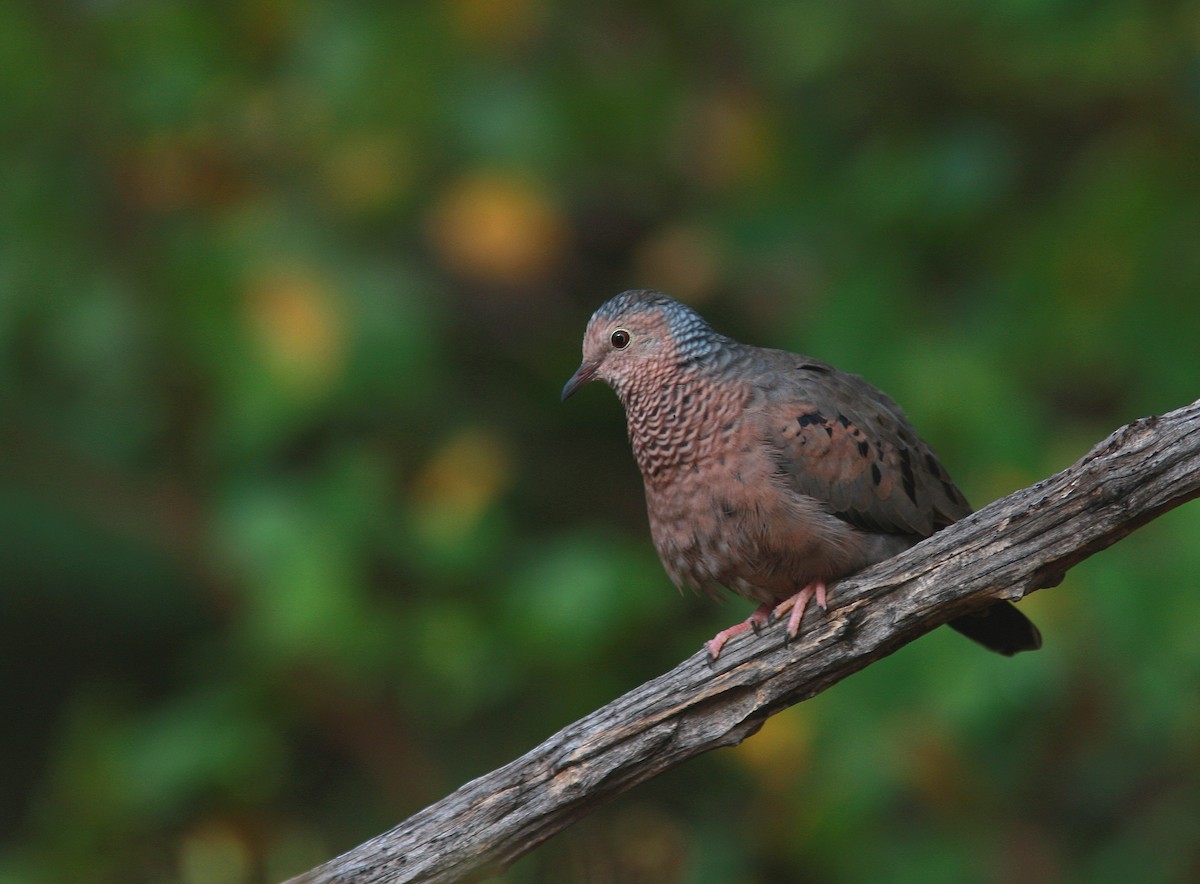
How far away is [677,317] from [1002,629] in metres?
1.25

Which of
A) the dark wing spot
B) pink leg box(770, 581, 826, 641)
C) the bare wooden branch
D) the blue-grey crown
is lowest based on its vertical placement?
the bare wooden branch

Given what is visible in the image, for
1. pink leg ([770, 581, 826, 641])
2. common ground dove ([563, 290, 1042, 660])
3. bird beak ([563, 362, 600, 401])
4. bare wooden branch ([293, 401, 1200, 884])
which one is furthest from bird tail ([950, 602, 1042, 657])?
bird beak ([563, 362, 600, 401])

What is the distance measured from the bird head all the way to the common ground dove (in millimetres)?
11

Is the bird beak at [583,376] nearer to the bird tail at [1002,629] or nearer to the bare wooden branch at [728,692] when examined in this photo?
the bird tail at [1002,629]

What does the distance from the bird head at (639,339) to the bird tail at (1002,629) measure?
1039 millimetres

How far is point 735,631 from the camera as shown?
10.9ft

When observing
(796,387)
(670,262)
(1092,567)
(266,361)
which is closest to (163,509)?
(266,361)

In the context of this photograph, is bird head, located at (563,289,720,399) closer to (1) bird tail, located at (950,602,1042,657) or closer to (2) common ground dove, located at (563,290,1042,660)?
(2) common ground dove, located at (563,290,1042,660)

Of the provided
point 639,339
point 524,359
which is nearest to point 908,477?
point 639,339

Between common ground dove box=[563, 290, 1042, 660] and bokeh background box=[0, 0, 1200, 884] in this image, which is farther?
bokeh background box=[0, 0, 1200, 884]

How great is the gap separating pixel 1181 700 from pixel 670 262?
2.61 meters

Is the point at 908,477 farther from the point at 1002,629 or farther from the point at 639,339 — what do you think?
the point at 639,339

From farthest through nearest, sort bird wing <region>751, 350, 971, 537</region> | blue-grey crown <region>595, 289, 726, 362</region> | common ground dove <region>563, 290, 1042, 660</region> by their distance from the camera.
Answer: blue-grey crown <region>595, 289, 726, 362</region> → bird wing <region>751, 350, 971, 537</region> → common ground dove <region>563, 290, 1042, 660</region>

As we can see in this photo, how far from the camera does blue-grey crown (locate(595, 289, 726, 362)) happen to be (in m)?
4.08
